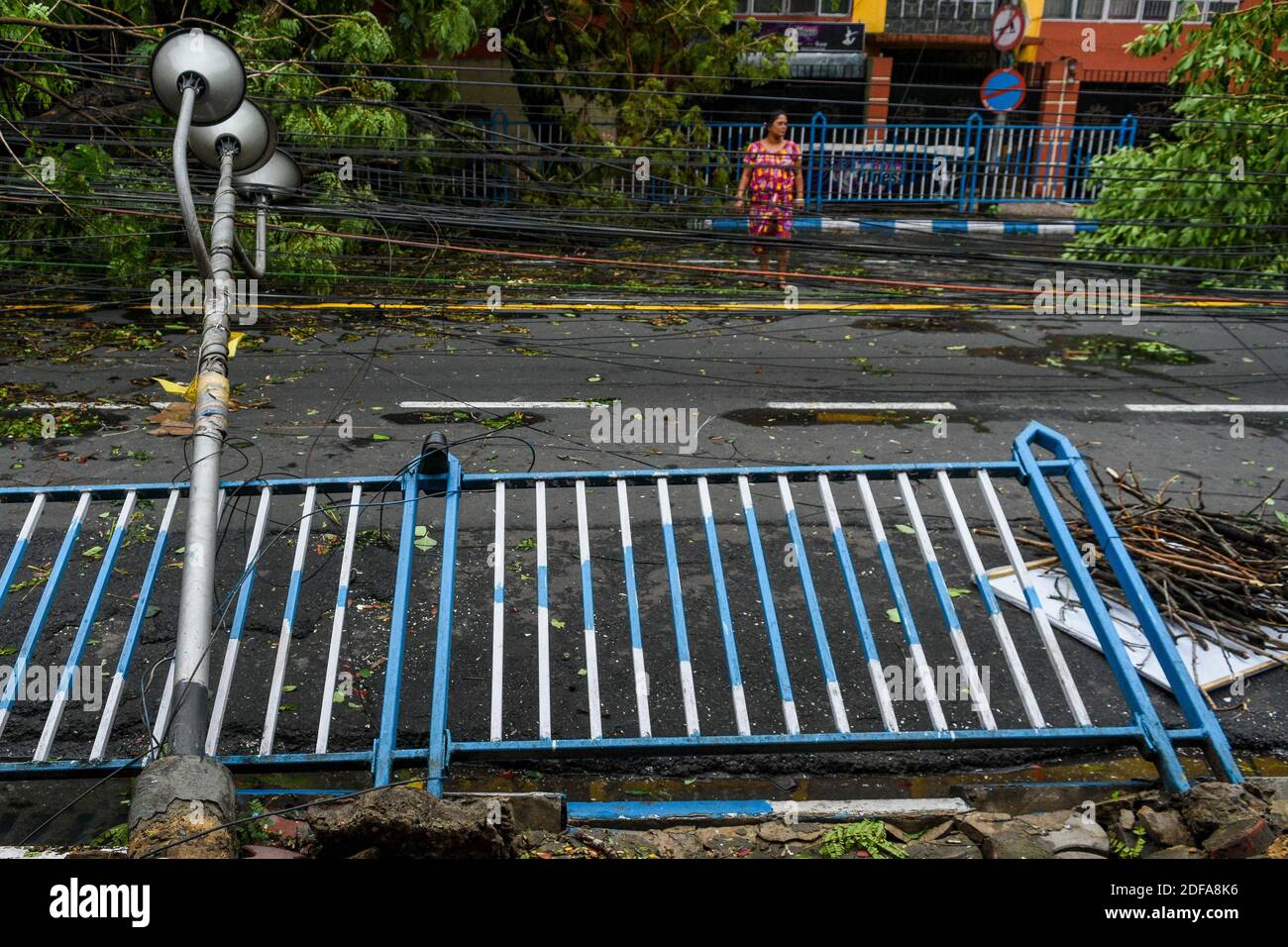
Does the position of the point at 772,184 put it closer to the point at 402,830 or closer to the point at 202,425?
the point at 202,425

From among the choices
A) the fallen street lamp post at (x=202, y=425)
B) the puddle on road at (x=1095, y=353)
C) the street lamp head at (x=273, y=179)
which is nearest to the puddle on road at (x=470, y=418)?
the street lamp head at (x=273, y=179)

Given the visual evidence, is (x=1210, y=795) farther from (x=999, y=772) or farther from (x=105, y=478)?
(x=105, y=478)

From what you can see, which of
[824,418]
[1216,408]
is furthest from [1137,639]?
[1216,408]

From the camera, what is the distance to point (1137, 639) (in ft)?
15.9

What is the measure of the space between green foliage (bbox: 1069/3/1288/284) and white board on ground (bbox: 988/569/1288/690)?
6.12 meters

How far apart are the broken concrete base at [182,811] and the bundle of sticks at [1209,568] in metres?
4.35

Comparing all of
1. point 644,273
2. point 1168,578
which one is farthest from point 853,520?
point 644,273

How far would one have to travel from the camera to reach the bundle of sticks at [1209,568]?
4887 mm

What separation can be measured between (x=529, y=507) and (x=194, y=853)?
13.2 feet

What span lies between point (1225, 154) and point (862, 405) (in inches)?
232

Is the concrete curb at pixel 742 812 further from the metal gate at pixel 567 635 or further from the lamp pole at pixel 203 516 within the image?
the lamp pole at pixel 203 516

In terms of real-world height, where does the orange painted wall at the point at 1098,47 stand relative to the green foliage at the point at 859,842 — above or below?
above

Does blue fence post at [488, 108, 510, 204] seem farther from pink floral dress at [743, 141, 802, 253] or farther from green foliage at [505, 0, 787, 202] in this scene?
pink floral dress at [743, 141, 802, 253]

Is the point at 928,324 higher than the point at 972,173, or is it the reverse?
the point at 972,173
